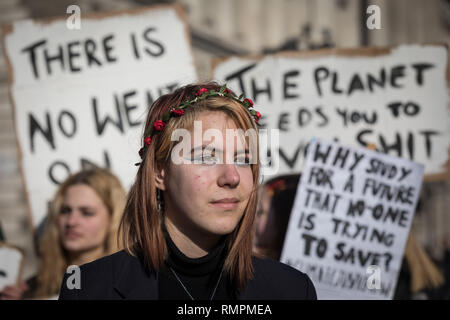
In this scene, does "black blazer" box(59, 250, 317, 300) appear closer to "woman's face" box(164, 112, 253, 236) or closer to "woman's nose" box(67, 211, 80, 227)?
"woman's face" box(164, 112, 253, 236)

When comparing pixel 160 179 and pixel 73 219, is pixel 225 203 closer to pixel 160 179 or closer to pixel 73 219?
pixel 160 179

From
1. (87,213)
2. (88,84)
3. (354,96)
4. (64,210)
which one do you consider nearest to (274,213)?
(354,96)

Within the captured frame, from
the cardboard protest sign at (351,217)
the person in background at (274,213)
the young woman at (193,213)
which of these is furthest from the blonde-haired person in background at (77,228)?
the young woman at (193,213)

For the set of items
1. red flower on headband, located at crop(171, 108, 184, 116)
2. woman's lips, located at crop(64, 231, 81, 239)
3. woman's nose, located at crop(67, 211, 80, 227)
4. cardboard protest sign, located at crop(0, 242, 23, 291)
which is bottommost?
cardboard protest sign, located at crop(0, 242, 23, 291)

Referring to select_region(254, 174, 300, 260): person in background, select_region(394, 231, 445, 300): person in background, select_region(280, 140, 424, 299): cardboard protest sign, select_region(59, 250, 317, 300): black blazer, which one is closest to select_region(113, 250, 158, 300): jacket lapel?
select_region(59, 250, 317, 300): black blazer

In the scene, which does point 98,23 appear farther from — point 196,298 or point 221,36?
point 221,36

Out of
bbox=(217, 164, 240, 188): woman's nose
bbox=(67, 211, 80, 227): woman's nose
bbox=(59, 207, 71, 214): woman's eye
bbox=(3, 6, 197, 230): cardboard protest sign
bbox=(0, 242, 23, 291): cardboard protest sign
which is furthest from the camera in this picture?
bbox=(3, 6, 197, 230): cardboard protest sign

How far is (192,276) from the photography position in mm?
1601

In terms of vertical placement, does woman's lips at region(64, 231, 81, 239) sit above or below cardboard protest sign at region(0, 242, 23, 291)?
above

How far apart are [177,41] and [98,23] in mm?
570

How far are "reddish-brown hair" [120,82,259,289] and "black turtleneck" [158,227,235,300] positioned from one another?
0.09 ft

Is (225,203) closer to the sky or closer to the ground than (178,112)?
closer to the ground

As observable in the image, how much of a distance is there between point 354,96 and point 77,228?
77.2 inches

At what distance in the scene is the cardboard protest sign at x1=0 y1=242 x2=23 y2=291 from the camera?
334cm
